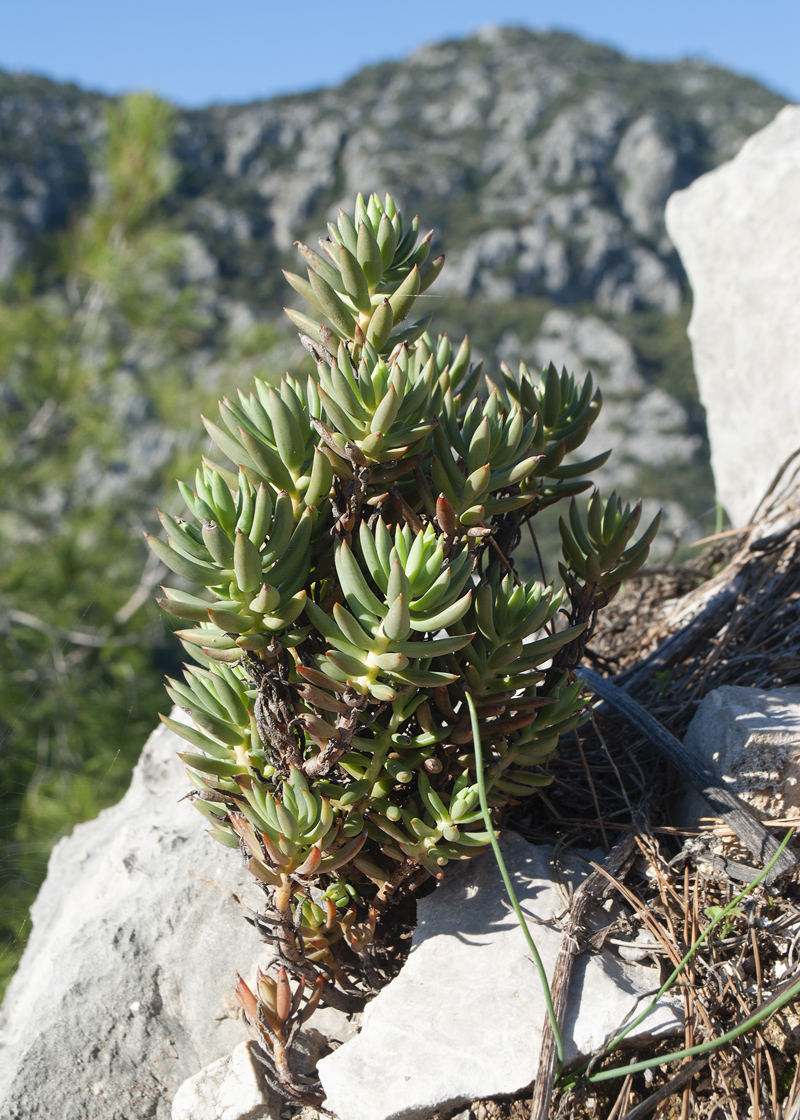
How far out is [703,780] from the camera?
63.4 inches

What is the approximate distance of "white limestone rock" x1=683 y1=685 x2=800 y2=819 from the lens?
1.55 metres

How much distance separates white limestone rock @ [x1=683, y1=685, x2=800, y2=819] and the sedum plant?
370mm

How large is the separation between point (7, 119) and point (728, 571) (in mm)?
48341

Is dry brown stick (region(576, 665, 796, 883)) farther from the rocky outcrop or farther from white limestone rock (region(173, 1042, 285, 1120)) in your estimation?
the rocky outcrop

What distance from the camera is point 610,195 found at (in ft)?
254

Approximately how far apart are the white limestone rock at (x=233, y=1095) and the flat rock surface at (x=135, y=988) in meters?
0.18

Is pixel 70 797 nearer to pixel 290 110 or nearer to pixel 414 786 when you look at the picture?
pixel 414 786

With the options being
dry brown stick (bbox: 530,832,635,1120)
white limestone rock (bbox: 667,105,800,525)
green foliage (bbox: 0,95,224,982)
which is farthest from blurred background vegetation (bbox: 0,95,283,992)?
dry brown stick (bbox: 530,832,635,1120)

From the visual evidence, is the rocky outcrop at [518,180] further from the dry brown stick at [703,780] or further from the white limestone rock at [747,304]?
the dry brown stick at [703,780]

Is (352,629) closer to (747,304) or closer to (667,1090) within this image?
(667,1090)

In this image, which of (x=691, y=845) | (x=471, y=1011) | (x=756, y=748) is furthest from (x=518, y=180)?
(x=471, y=1011)

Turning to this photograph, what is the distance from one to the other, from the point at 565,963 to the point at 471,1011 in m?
0.17

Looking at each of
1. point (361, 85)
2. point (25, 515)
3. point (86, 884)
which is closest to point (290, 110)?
point (361, 85)

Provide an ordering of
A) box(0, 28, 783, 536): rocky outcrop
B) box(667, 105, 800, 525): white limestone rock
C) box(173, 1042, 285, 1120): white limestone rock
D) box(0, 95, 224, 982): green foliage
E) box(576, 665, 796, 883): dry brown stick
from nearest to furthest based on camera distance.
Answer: box(173, 1042, 285, 1120): white limestone rock → box(576, 665, 796, 883): dry brown stick → box(667, 105, 800, 525): white limestone rock → box(0, 95, 224, 982): green foliage → box(0, 28, 783, 536): rocky outcrop
